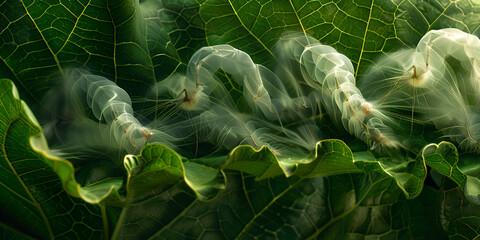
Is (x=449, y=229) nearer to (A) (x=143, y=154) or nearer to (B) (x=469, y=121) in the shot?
(B) (x=469, y=121)

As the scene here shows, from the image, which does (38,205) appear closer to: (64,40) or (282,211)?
(64,40)

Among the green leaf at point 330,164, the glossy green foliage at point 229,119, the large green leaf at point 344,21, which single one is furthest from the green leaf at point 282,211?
the large green leaf at point 344,21

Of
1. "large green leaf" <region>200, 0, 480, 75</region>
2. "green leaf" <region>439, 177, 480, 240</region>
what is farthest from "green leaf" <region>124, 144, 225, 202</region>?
"green leaf" <region>439, 177, 480, 240</region>

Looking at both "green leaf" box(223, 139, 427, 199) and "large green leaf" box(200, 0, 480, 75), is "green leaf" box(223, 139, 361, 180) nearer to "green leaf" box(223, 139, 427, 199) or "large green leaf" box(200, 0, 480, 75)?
"green leaf" box(223, 139, 427, 199)

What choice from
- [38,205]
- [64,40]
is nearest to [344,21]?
[64,40]

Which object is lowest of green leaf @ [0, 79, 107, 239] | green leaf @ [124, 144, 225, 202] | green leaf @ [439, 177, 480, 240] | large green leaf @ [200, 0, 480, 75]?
green leaf @ [439, 177, 480, 240]

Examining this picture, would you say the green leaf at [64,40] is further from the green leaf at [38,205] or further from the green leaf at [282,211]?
the green leaf at [282,211]

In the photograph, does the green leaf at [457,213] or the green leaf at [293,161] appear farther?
the green leaf at [457,213]

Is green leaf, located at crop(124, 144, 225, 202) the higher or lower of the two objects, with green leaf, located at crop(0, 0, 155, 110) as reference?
lower
